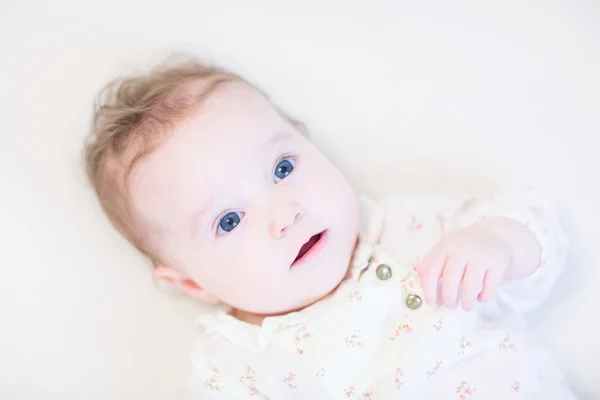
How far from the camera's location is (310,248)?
109cm

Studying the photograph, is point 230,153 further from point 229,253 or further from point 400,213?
point 400,213

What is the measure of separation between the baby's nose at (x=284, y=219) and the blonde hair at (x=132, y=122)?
221 mm

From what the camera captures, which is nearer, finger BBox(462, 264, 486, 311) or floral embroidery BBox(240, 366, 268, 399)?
finger BBox(462, 264, 486, 311)

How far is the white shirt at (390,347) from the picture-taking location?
1.08 m

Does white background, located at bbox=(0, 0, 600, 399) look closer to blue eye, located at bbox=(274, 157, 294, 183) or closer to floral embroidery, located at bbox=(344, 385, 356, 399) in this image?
blue eye, located at bbox=(274, 157, 294, 183)

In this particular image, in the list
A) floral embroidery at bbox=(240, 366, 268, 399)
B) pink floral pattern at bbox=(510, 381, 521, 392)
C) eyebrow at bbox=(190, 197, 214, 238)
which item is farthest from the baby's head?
pink floral pattern at bbox=(510, 381, 521, 392)

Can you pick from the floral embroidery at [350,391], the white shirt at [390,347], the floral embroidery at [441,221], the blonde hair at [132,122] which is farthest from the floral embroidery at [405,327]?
the blonde hair at [132,122]

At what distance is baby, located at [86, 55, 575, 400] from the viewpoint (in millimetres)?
1046

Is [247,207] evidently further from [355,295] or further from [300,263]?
[355,295]

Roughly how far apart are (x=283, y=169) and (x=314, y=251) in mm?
149

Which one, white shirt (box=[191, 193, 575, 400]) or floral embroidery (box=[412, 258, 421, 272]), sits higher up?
floral embroidery (box=[412, 258, 421, 272])

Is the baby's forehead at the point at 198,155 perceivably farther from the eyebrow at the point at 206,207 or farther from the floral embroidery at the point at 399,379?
the floral embroidery at the point at 399,379

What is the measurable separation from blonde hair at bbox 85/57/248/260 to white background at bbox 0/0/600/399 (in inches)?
3.9

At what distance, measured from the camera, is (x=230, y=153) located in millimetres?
1047
